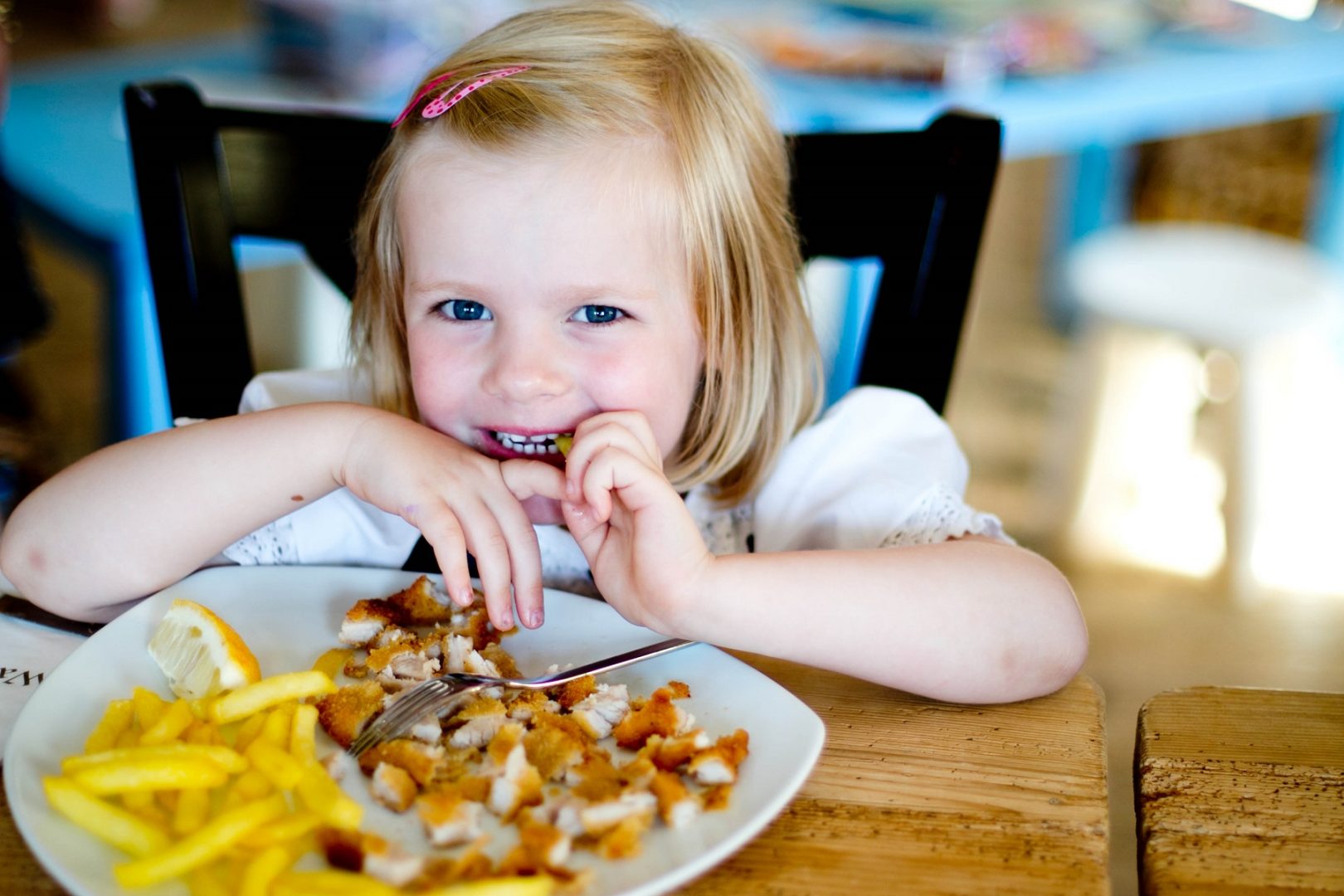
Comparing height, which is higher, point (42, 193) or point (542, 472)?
point (42, 193)

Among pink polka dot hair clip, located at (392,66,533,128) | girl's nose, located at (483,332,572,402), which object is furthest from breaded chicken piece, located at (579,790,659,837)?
pink polka dot hair clip, located at (392,66,533,128)

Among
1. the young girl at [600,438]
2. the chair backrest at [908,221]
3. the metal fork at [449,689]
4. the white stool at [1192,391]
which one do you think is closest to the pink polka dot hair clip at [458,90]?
the young girl at [600,438]

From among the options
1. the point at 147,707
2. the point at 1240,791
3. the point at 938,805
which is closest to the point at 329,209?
the point at 147,707

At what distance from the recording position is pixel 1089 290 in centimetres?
242

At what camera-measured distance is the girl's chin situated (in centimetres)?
104

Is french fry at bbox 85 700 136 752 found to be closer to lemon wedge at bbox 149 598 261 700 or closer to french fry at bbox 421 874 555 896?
lemon wedge at bbox 149 598 261 700

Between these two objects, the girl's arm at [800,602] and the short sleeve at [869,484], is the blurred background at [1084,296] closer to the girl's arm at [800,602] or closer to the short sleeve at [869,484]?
the short sleeve at [869,484]

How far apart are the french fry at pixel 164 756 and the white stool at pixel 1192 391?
6.94ft

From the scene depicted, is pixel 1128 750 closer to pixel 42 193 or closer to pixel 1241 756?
pixel 1241 756

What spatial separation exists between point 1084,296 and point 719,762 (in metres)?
2.00

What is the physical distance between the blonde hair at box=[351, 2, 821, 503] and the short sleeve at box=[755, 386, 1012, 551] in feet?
0.11

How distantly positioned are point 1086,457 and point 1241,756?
230cm

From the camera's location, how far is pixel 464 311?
0.98m

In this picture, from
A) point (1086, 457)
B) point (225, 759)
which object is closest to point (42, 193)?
point (225, 759)
